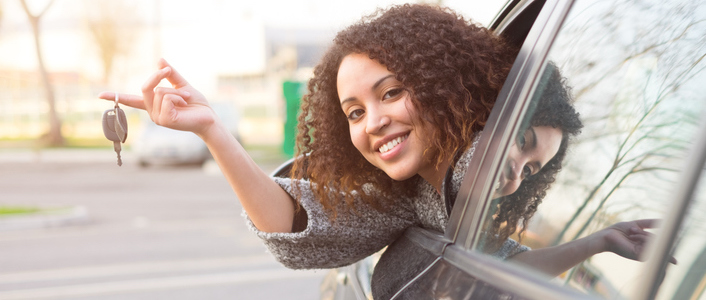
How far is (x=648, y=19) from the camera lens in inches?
39.2

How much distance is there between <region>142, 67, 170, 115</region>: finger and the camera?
1681 millimetres

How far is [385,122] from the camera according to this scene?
1.71m

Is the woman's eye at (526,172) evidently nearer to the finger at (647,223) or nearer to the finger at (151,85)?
the finger at (647,223)

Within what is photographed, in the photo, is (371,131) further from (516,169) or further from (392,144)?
(516,169)

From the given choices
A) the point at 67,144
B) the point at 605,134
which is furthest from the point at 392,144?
the point at 67,144

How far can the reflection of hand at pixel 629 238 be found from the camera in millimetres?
817

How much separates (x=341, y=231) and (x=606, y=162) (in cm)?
104

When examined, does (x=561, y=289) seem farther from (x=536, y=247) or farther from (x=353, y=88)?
(x=353, y=88)

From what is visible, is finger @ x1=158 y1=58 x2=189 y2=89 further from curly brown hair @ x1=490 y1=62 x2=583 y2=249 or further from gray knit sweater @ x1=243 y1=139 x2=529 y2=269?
curly brown hair @ x1=490 y1=62 x2=583 y2=249

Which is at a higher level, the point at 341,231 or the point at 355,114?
the point at 355,114

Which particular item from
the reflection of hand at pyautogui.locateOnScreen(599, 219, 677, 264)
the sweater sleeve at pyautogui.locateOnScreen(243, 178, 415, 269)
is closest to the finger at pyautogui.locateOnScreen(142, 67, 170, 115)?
the sweater sleeve at pyautogui.locateOnScreen(243, 178, 415, 269)

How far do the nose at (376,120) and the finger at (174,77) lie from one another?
490mm

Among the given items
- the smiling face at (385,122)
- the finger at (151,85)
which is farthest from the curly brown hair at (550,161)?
the finger at (151,85)

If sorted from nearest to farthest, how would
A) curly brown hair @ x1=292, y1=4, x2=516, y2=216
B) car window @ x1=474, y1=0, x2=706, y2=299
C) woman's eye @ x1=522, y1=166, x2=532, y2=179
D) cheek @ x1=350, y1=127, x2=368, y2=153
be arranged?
car window @ x1=474, y1=0, x2=706, y2=299 → woman's eye @ x1=522, y1=166, x2=532, y2=179 → curly brown hair @ x1=292, y1=4, x2=516, y2=216 → cheek @ x1=350, y1=127, x2=368, y2=153
